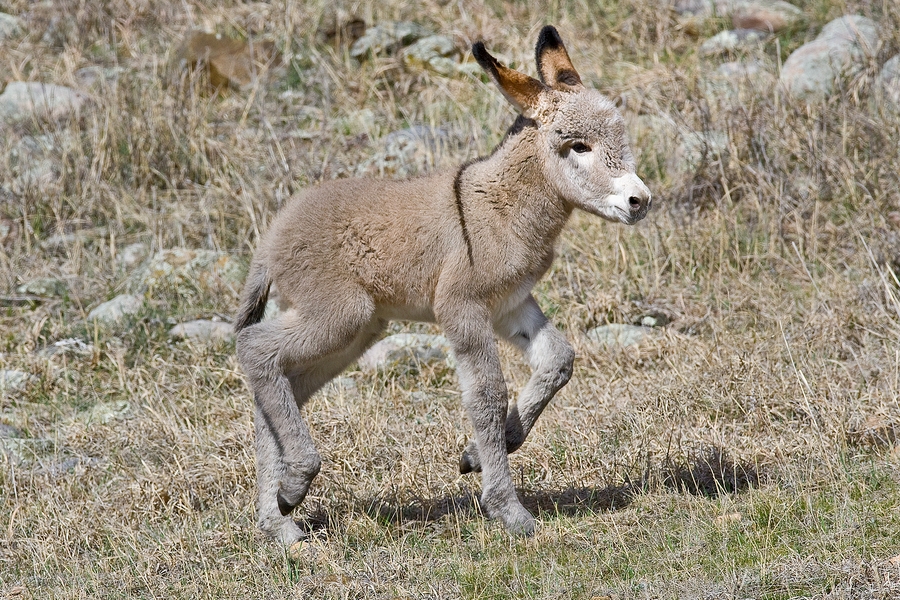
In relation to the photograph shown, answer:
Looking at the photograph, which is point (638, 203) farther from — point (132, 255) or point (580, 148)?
point (132, 255)

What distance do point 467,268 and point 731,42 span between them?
6.80m

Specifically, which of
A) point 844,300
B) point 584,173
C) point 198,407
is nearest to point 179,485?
point 198,407

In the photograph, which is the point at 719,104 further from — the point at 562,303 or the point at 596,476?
the point at 596,476

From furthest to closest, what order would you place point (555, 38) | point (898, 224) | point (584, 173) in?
point (898, 224) → point (555, 38) → point (584, 173)

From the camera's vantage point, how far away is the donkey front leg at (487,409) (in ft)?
17.0

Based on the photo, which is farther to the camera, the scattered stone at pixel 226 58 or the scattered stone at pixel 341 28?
the scattered stone at pixel 341 28

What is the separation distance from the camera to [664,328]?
25.1ft

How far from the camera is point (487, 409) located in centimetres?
520

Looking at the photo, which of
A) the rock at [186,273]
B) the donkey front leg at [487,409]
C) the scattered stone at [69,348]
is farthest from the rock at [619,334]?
the scattered stone at [69,348]

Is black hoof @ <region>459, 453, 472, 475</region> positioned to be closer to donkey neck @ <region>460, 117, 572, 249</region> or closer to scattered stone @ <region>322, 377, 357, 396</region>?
donkey neck @ <region>460, 117, 572, 249</region>

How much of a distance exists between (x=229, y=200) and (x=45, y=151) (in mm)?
1953

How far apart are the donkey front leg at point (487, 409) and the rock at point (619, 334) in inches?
93.2

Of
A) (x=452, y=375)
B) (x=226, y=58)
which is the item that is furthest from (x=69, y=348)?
(x=226, y=58)

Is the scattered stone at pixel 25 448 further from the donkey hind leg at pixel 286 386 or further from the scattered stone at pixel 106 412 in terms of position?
the donkey hind leg at pixel 286 386
